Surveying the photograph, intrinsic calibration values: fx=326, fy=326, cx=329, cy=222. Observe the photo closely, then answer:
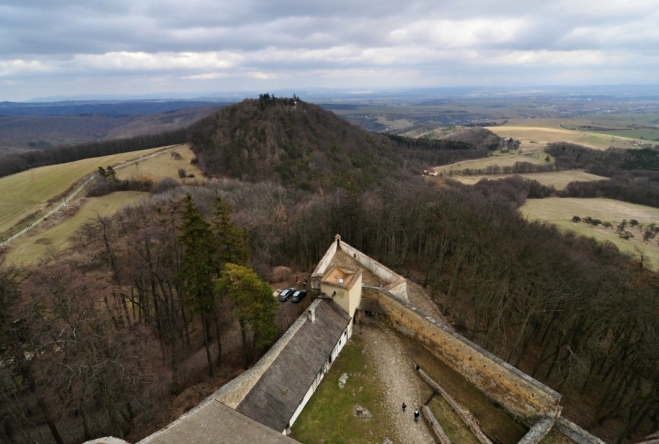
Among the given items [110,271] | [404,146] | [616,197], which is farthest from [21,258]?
[404,146]

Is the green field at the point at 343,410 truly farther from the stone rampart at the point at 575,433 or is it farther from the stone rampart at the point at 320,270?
the stone rampart at the point at 575,433

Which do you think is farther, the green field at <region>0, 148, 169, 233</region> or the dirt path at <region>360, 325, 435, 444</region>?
the green field at <region>0, 148, 169, 233</region>

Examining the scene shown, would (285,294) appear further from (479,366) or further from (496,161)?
(496,161)

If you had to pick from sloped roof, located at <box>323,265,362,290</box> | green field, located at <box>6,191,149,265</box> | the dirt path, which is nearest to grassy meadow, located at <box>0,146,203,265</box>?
green field, located at <box>6,191,149,265</box>

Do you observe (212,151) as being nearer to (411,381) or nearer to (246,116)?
(246,116)

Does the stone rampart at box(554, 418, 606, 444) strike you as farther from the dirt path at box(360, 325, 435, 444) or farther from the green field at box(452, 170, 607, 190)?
the green field at box(452, 170, 607, 190)

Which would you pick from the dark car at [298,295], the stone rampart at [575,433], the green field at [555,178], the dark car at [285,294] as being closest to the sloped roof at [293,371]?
the dark car at [298,295]
